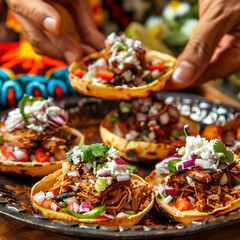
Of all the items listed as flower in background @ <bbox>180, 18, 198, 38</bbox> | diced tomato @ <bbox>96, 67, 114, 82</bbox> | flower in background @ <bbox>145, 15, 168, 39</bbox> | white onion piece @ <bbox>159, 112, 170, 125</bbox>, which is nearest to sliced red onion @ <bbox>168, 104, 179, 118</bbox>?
white onion piece @ <bbox>159, 112, 170, 125</bbox>

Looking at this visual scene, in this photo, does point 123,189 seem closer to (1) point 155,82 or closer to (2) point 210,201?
(2) point 210,201

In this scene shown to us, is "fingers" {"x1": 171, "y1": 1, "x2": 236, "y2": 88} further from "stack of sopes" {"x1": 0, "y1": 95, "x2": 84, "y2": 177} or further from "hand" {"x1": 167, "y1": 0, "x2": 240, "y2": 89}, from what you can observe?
"stack of sopes" {"x1": 0, "y1": 95, "x2": 84, "y2": 177}

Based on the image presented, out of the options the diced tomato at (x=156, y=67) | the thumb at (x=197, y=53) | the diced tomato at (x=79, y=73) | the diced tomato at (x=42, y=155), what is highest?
the thumb at (x=197, y=53)

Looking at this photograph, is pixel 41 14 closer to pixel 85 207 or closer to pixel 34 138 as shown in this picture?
pixel 34 138

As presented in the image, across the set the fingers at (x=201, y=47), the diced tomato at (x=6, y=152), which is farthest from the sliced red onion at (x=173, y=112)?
the diced tomato at (x=6, y=152)

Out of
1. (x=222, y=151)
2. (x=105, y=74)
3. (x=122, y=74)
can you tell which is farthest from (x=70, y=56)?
(x=222, y=151)

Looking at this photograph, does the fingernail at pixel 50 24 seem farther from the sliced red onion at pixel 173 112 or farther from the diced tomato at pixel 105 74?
the sliced red onion at pixel 173 112

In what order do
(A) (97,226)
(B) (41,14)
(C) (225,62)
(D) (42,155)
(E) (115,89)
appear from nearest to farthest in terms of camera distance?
(A) (97,226) < (E) (115,89) < (D) (42,155) < (B) (41,14) < (C) (225,62)
